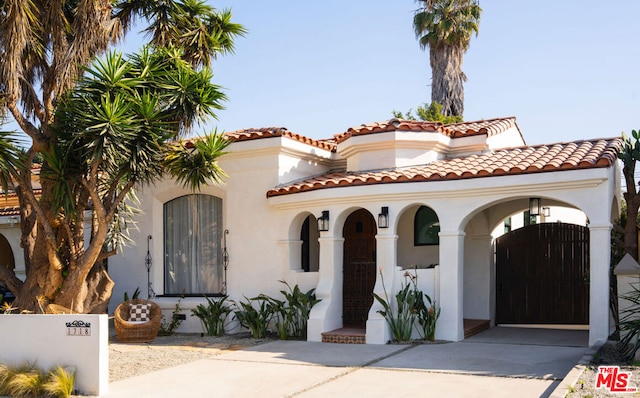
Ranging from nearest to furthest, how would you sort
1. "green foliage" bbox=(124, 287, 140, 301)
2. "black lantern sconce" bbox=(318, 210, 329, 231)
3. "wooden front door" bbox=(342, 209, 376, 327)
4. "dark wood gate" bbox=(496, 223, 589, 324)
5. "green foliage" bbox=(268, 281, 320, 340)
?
"green foliage" bbox=(268, 281, 320, 340)
"black lantern sconce" bbox=(318, 210, 329, 231)
"wooden front door" bbox=(342, 209, 376, 327)
"dark wood gate" bbox=(496, 223, 589, 324)
"green foliage" bbox=(124, 287, 140, 301)

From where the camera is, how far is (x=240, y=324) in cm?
1566

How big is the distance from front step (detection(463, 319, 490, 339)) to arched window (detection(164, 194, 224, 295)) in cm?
562

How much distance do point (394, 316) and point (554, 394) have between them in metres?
5.91

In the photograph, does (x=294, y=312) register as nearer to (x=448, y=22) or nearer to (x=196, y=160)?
(x=196, y=160)

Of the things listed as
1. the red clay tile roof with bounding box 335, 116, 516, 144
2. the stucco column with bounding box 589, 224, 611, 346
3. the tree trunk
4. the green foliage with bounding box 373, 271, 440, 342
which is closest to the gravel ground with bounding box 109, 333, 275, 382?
the green foliage with bounding box 373, 271, 440, 342

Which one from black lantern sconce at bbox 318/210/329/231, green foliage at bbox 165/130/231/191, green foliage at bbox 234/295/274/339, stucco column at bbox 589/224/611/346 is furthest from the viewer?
green foliage at bbox 234/295/274/339

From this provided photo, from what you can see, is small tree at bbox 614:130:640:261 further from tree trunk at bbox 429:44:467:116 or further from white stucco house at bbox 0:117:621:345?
tree trunk at bbox 429:44:467:116

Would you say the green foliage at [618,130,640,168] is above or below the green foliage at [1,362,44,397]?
above

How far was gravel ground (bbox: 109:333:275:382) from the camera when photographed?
11336 mm

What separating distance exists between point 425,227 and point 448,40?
17303 millimetres

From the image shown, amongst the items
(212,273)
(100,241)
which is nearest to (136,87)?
(100,241)

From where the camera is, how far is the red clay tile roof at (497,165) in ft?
40.7

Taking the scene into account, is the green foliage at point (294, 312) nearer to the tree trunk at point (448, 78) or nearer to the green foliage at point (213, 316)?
the green foliage at point (213, 316)

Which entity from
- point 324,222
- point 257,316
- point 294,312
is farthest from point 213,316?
point 324,222
